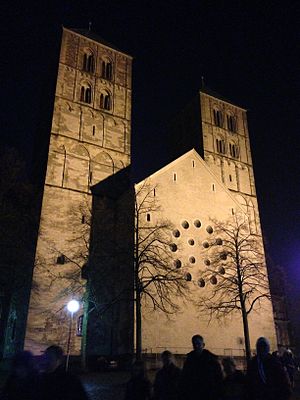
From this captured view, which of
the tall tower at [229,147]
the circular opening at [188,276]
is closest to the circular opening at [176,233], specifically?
the circular opening at [188,276]

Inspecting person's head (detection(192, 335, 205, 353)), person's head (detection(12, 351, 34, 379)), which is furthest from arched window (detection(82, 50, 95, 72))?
person's head (detection(12, 351, 34, 379))

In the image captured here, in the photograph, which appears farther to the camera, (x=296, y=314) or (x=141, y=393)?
(x=296, y=314)

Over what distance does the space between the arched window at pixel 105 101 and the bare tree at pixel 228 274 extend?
15.0 m

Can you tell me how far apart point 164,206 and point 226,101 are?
921 inches

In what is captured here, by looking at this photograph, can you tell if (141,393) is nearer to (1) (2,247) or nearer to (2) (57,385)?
(2) (57,385)

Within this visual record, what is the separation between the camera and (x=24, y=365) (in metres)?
4.53

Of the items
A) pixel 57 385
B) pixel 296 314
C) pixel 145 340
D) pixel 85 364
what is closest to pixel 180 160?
pixel 145 340

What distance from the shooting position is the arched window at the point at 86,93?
110 ft

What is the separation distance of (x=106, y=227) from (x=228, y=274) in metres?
9.43

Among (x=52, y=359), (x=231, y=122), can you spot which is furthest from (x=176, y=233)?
(x=231, y=122)

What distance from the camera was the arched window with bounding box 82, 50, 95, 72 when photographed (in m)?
35.8

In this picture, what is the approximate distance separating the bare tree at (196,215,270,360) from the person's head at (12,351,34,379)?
793 inches

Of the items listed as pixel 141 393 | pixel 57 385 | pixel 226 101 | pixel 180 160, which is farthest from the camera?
pixel 226 101

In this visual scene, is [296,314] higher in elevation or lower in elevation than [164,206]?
lower
